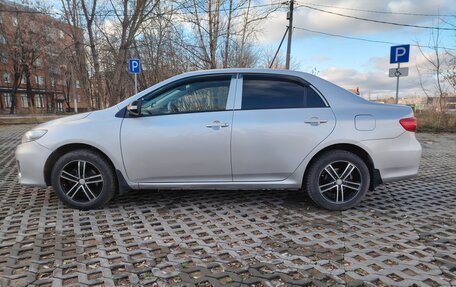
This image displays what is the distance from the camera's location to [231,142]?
11.5 ft

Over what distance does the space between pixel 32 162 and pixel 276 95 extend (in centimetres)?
294

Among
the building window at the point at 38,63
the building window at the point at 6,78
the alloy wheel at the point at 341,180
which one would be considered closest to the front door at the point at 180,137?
the alloy wheel at the point at 341,180

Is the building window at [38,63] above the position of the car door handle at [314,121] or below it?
above

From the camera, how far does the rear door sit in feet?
11.5

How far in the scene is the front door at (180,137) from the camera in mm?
3508

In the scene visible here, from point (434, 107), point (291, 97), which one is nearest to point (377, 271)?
point (291, 97)

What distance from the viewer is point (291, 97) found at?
12.0 feet

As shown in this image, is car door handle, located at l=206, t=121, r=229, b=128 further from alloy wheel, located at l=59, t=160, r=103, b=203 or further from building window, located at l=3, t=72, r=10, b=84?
building window, located at l=3, t=72, r=10, b=84

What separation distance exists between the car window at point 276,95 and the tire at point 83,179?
70.4 inches

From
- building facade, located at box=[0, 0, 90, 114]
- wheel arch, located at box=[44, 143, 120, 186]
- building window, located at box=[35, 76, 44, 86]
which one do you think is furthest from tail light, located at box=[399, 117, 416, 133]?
building window, located at box=[35, 76, 44, 86]

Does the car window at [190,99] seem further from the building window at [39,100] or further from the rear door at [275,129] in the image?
the building window at [39,100]

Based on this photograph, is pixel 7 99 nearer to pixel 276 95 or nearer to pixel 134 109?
pixel 134 109

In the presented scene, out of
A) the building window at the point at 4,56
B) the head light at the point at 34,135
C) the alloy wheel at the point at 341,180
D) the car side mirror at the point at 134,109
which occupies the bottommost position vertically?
the alloy wheel at the point at 341,180

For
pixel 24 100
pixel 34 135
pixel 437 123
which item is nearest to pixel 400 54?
pixel 437 123
